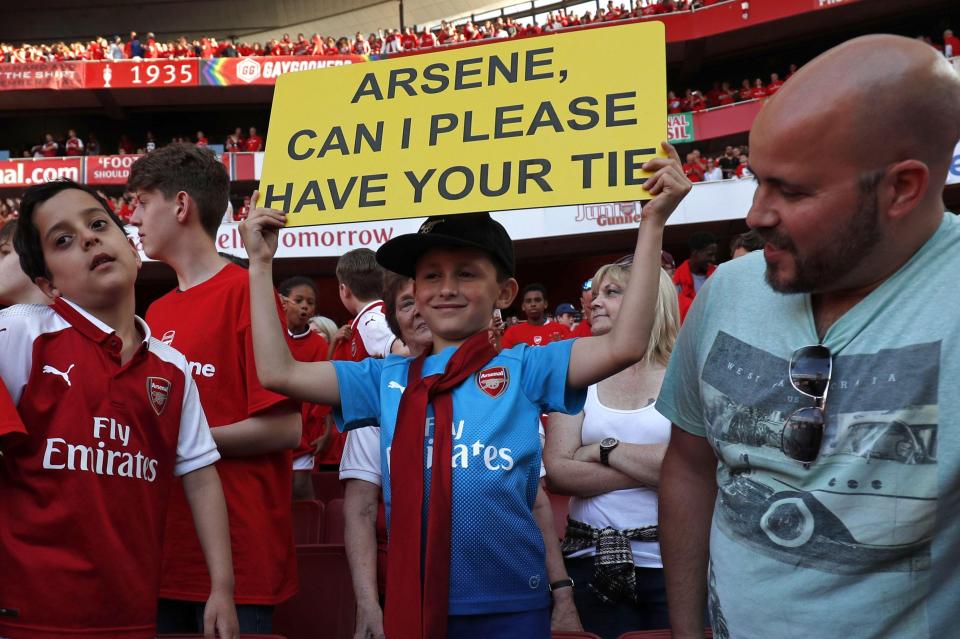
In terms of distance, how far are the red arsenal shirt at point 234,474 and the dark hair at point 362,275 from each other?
5.75 feet

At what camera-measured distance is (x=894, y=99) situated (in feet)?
3.71

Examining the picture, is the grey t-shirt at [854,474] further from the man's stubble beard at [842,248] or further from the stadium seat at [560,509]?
the stadium seat at [560,509]

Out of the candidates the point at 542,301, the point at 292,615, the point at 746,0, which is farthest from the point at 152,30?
the point at 292,615

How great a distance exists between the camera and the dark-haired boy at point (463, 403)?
65.6 inches

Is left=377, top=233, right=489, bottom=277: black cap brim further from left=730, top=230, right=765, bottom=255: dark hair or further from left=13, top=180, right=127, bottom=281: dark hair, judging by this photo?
left=730, top=230, right=765, bottom=255: dark hair

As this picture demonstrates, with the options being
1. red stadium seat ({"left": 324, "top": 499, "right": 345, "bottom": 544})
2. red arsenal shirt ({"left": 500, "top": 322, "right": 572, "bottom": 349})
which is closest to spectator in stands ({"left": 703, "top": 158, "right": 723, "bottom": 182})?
red arsenal shirt ({"left": 500, "top": 322, "right": 572, "bottom": 349})

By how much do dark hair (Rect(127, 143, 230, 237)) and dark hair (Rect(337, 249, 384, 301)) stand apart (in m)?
1.58

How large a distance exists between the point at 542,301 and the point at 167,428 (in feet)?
21.0

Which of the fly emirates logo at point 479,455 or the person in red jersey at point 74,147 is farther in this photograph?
the person in red jersey at point 74,147

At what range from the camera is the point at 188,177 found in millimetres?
2316

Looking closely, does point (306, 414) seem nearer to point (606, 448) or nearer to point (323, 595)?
point (323, 595)

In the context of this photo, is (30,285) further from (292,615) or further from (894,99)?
(894,99)

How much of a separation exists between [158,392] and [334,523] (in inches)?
74.0

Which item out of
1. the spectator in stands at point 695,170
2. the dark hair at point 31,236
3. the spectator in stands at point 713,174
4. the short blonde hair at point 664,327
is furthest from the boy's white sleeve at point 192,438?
the spectator in stands at point 695,170
